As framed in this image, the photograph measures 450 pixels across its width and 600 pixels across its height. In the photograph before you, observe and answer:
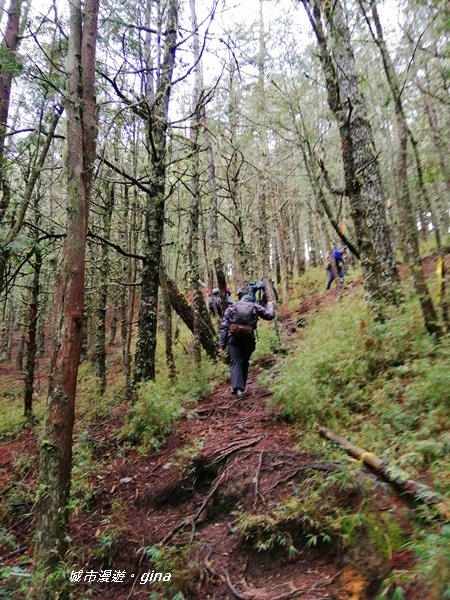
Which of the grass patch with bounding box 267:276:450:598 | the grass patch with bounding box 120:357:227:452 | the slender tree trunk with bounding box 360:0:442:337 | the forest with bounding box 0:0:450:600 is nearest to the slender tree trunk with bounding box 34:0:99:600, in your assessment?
the forest with bounding box 0:0:450:600

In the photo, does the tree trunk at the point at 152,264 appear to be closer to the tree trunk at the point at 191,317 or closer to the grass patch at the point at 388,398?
the tree trunk at the point at 191,317

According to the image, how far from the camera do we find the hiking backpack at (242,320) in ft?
25.7

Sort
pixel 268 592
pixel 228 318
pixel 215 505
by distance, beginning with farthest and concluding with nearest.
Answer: pixel 228 318
pixel 215 505
pixel 268 592

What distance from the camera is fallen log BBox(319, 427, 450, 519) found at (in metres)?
2.92

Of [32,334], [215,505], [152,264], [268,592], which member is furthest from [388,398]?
[32,334]

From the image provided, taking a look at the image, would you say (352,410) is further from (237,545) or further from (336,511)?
(237,545)

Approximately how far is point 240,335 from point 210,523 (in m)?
3.88

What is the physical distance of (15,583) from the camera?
13.2 feet

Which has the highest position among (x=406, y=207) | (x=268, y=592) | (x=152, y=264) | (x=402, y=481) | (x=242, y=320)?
(x=406, y=207)

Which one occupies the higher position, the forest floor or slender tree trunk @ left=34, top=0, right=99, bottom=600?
slender tree trunk @ left=34, top=0, right=99, bottom=600

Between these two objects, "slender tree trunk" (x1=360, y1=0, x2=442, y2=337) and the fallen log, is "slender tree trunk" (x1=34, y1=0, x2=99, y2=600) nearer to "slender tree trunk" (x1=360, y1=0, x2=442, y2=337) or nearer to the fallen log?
the fallen log

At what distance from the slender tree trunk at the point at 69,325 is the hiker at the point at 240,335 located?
13.1 ft

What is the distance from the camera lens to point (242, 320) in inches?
309

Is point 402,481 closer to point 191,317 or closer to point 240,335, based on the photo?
point 240,335
